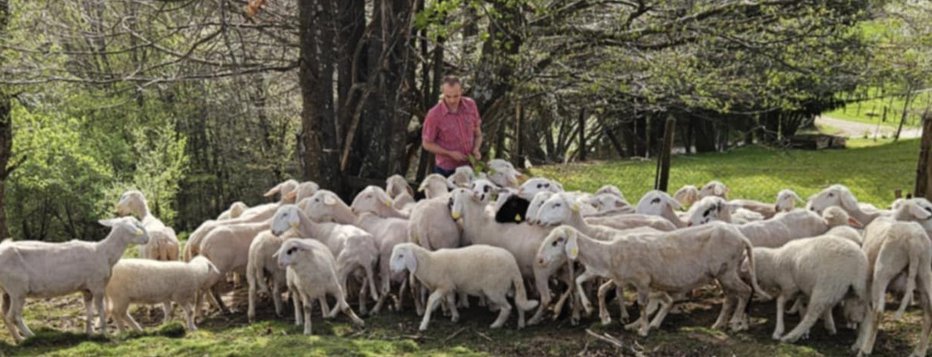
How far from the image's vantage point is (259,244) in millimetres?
8016

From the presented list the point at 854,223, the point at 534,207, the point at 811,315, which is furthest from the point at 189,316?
the point at 854,223

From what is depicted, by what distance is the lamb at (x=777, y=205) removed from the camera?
9227 millimetres

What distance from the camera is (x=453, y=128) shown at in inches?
400

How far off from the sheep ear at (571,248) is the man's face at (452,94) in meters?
3.38

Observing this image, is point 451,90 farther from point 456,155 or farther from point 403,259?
point 403,259

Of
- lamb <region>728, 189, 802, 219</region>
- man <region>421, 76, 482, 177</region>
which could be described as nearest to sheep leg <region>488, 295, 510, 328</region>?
man <region>421, 76, 482, 177</region>

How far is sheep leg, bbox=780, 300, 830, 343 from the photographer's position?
6414 mm

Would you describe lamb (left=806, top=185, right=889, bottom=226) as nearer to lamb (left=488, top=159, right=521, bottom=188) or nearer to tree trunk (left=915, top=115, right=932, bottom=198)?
tree trunk (left=915, top=115, right=932, bottom=198)

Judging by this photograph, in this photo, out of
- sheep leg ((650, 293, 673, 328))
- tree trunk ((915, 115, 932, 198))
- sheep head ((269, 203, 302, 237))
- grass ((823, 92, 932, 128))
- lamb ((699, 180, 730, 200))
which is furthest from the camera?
grass ((823, 92, 932, 128))

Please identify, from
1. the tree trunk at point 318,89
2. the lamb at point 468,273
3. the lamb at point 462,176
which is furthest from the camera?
the tree trunk at point 318,89

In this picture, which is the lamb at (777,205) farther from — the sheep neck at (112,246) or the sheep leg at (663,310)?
the sheep neck at (112,246)

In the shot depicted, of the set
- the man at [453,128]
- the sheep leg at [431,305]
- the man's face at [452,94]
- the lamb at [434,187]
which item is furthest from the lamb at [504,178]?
the sheep leg at [431,305]

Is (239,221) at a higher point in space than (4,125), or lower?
lower

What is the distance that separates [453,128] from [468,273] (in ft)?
10.5
